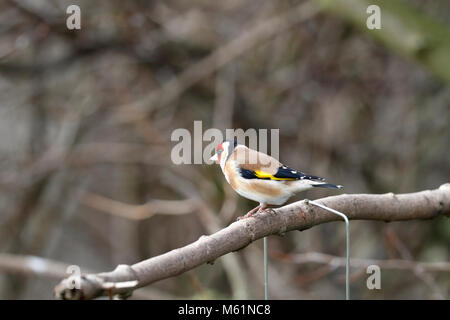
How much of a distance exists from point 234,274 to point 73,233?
4324 millimetres

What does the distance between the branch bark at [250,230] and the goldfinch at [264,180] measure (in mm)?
193

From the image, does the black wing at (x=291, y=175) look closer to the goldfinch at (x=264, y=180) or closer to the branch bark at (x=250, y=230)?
the goldfinch at (x=264, y=180)

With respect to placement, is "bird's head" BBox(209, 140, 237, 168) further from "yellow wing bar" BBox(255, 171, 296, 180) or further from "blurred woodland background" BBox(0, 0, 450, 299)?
"blurred woodland background" BBox(0, 0, 450, 299)

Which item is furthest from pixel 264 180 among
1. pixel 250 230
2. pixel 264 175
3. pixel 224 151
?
pixel 250 230

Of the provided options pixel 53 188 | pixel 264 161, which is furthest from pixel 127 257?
pixel 264 161

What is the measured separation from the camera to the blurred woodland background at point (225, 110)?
5523 millimetres

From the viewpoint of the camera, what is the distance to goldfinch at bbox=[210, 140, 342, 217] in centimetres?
268

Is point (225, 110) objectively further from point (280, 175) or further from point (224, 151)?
point (280, 175)

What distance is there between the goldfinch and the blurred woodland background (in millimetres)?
2349

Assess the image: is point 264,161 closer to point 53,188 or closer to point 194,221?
point 53,188

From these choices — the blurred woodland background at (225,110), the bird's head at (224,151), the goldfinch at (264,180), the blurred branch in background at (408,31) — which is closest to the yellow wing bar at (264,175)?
the goldfinch at (264,180)

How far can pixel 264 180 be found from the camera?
270cm

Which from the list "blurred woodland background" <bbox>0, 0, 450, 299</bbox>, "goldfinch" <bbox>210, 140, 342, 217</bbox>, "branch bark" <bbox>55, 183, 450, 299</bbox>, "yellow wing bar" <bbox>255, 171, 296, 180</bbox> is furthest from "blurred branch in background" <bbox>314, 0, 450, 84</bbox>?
"yellow wing bar" <bbox>255, 171, 296, 180</bbox>

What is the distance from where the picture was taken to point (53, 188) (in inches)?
252
